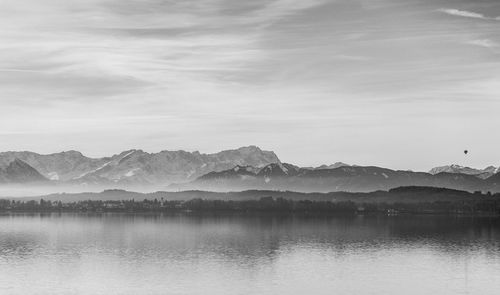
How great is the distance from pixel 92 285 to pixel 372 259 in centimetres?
5892

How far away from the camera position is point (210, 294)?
98812mm

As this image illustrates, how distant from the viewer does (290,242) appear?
18338 centimetres

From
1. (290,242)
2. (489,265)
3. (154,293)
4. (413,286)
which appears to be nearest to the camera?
(154,293)

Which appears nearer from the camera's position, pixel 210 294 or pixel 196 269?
pixel 210 294

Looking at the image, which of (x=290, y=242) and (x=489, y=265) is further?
(x=290, y=242)

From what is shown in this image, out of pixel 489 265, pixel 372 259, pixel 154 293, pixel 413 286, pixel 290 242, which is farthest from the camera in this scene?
pixel 290 242

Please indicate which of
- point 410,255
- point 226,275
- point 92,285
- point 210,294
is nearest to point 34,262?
point 92,285

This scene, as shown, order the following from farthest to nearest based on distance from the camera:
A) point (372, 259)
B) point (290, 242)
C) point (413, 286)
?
point (290, 242) → point (372, 259) → point (413, 286)

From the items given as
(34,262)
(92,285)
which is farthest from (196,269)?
(34,262)

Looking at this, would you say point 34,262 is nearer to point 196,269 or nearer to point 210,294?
point 196,269

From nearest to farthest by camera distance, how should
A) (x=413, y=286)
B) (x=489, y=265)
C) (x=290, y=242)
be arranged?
(x=413, y=286)
(x=489, y=265)
(x=290, y=242)

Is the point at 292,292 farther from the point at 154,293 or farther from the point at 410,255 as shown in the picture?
the point at 410,255

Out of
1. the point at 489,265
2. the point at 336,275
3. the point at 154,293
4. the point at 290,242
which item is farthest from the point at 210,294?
the point at 290,242

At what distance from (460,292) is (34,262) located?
76.3 m
